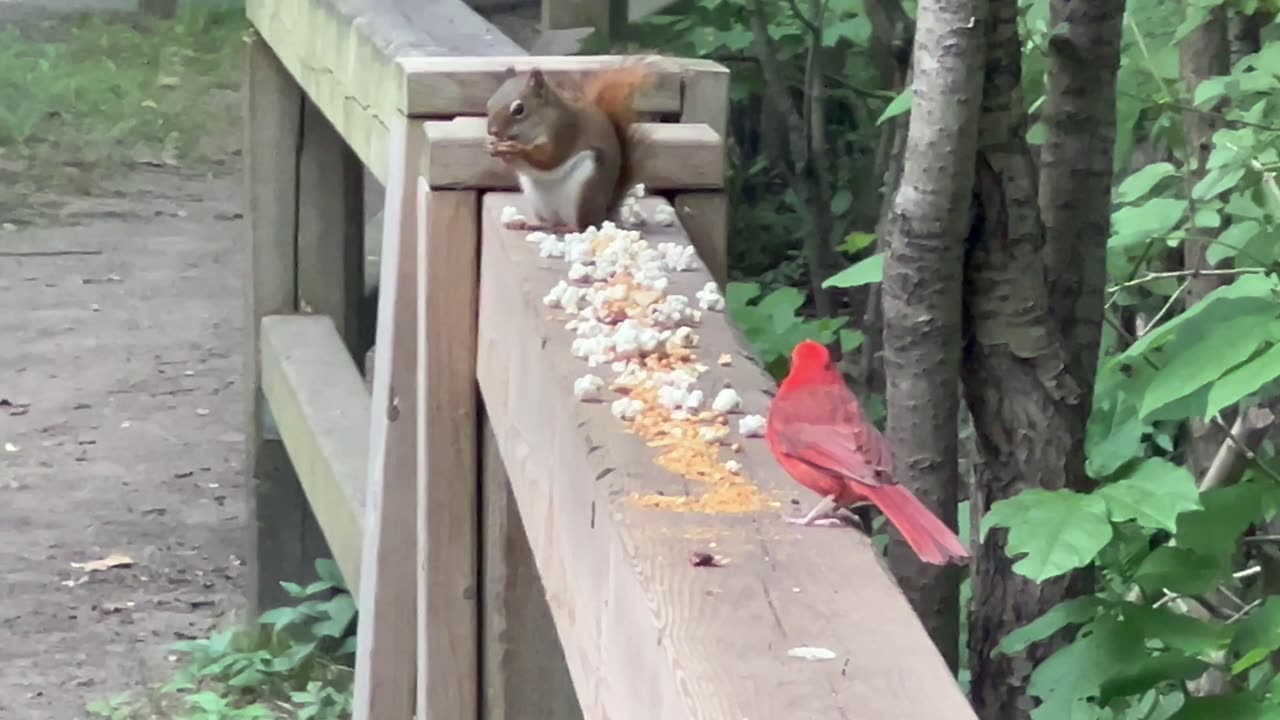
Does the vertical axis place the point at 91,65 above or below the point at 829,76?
below

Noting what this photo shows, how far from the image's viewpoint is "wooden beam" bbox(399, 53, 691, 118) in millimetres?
1970

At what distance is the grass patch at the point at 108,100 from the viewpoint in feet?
24.4

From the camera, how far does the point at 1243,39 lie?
2.91 m

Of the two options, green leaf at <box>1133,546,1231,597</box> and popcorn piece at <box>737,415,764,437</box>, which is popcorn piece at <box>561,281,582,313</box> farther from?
green leaf at <box>1133,546,1231,597</box>

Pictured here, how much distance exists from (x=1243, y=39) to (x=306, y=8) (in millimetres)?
1417

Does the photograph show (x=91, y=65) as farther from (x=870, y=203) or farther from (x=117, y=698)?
(x=117, y=698)

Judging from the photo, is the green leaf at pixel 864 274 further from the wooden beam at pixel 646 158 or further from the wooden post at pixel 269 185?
the wooden post at pixel 269 185

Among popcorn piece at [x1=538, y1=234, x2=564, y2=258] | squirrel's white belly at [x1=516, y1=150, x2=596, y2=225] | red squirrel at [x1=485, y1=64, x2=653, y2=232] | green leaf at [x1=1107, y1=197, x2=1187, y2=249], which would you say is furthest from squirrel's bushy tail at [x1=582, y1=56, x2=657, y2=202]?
green leaf at [x1=1107, y1=197, x2=1187, y2=249]

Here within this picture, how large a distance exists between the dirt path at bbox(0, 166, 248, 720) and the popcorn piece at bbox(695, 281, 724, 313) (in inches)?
92.8

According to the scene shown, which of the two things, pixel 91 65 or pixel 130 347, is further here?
pixel 91 65

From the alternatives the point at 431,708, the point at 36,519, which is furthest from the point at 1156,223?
the point at 36,519

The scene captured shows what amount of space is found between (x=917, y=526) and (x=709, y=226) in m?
0.73

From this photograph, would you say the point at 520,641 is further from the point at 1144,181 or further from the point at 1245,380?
the point at 1144,181

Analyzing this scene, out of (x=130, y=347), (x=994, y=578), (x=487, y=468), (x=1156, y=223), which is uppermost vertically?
(x=1156, y=223)
